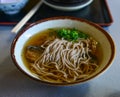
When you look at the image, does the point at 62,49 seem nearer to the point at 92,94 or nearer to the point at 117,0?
the point at 92,94

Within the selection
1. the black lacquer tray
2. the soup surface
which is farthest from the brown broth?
the black lacquer tray

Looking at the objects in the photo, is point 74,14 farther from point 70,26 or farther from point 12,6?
point 12,6

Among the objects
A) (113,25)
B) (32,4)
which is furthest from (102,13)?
(32,4)

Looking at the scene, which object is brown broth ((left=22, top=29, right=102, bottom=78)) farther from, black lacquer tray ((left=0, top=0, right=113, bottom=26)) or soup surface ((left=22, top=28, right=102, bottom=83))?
black lacquer tray ((left=0, top=0, right=113, bottom=26))

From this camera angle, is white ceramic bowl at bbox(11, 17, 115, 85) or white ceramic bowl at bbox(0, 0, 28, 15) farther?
white ceramic bowl at bbox(0, 0, 28, 15)

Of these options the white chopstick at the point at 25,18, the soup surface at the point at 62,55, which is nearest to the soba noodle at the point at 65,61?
the soup surface at the point at 62,55

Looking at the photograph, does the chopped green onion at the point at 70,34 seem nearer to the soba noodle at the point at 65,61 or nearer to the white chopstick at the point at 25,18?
the soba noodle at the point at 65,61
